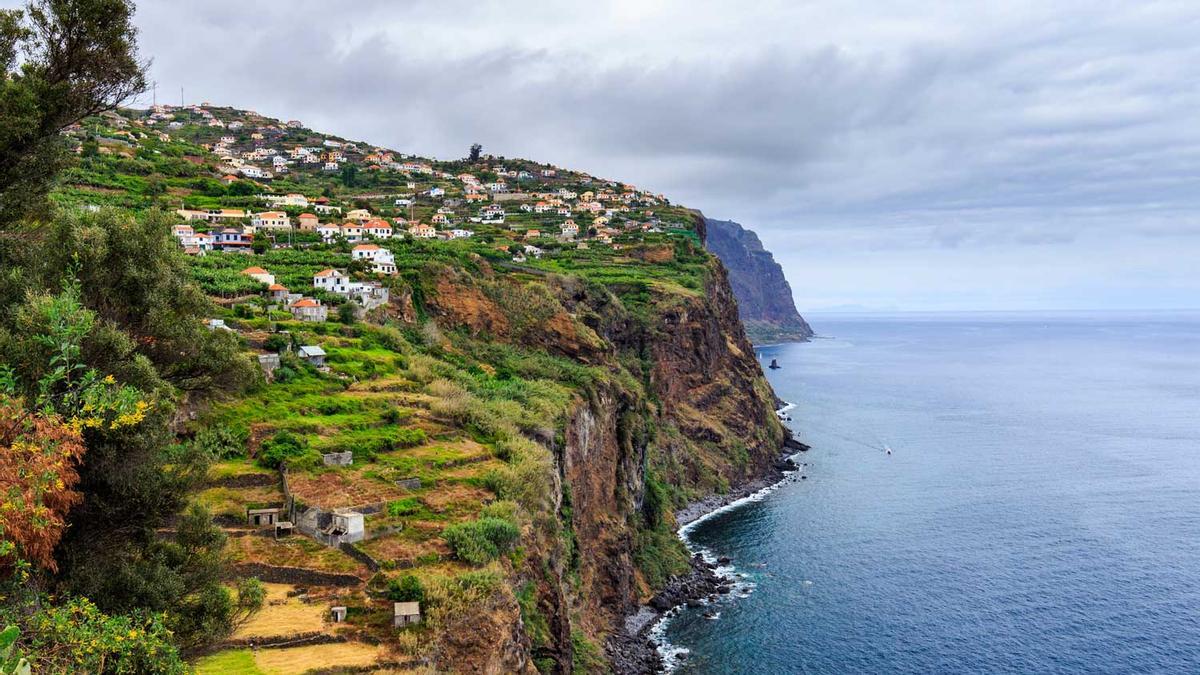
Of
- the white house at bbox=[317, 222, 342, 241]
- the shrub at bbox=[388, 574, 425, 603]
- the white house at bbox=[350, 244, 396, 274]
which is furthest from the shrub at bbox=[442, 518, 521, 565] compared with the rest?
the white house at bbox=[317, 222, 342, 241]

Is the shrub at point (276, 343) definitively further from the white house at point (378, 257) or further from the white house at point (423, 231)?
the white house at point (423, 231)

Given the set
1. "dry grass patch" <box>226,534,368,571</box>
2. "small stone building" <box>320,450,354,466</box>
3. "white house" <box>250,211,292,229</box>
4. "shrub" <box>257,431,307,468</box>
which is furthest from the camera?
"white house" <box>250,211,292,229</box>

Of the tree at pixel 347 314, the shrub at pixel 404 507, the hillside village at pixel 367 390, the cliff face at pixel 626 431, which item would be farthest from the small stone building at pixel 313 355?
the cliff face at pixel 626 431

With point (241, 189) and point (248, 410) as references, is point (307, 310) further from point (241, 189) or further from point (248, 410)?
point (241, 189)

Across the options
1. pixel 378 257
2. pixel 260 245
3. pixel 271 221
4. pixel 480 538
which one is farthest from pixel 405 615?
pixel 271 221

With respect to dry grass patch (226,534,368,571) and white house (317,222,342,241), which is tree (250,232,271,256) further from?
dry grass patch (226,534,368,571)

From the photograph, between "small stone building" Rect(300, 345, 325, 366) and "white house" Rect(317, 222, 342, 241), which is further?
"white house" Rect(317, 222, 342, 241)
